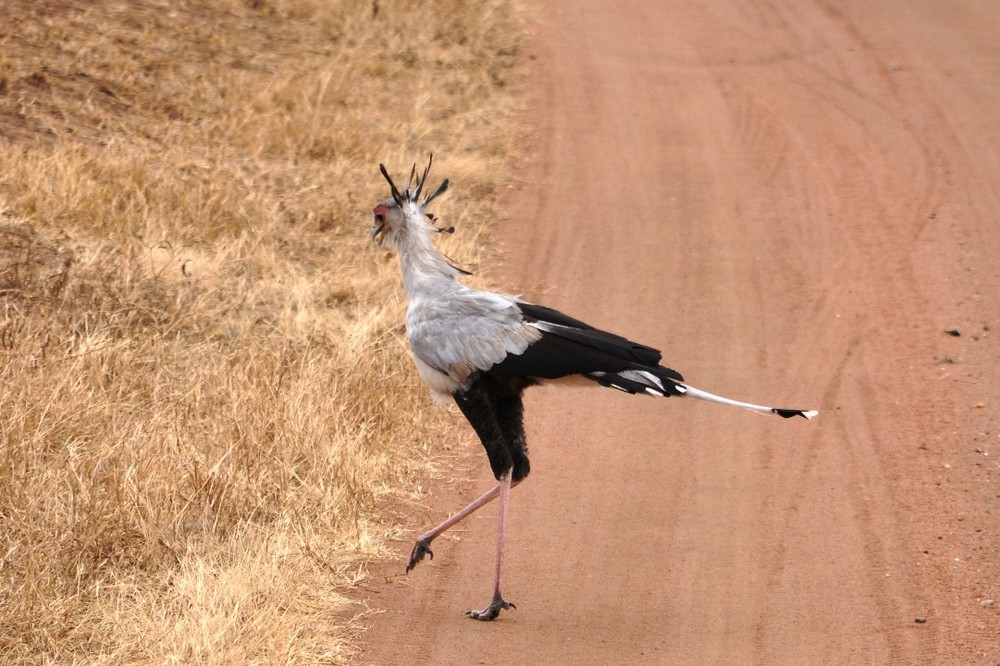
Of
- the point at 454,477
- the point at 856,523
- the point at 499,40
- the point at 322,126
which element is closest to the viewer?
the point at 856,523

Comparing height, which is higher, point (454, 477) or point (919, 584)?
point (919, 584)

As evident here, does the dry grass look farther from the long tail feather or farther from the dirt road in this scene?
the long tail feather

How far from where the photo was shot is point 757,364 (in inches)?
292

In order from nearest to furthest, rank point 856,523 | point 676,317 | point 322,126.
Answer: point 856,523 < point 676,317 < point 322,126

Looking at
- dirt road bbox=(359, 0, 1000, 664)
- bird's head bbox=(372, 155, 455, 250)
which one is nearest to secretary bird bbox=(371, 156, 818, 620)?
bird's head bbox=(372, 155, 455, 250)

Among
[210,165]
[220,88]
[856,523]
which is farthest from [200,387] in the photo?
[220,88]

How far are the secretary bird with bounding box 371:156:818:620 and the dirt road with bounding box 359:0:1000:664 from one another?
562mm

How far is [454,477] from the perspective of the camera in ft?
19.8

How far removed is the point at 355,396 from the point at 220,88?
5824 mm

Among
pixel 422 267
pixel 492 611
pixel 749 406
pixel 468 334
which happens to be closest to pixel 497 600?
pixel 492 611

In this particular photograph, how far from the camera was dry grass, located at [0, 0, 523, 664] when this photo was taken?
463cm

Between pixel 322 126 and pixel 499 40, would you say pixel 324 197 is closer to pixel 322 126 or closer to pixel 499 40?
pixel 322 126

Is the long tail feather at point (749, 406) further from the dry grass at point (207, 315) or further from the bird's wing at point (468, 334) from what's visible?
the dry grass at point (207, 315)

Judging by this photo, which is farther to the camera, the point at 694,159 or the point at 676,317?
the point at 694,159
